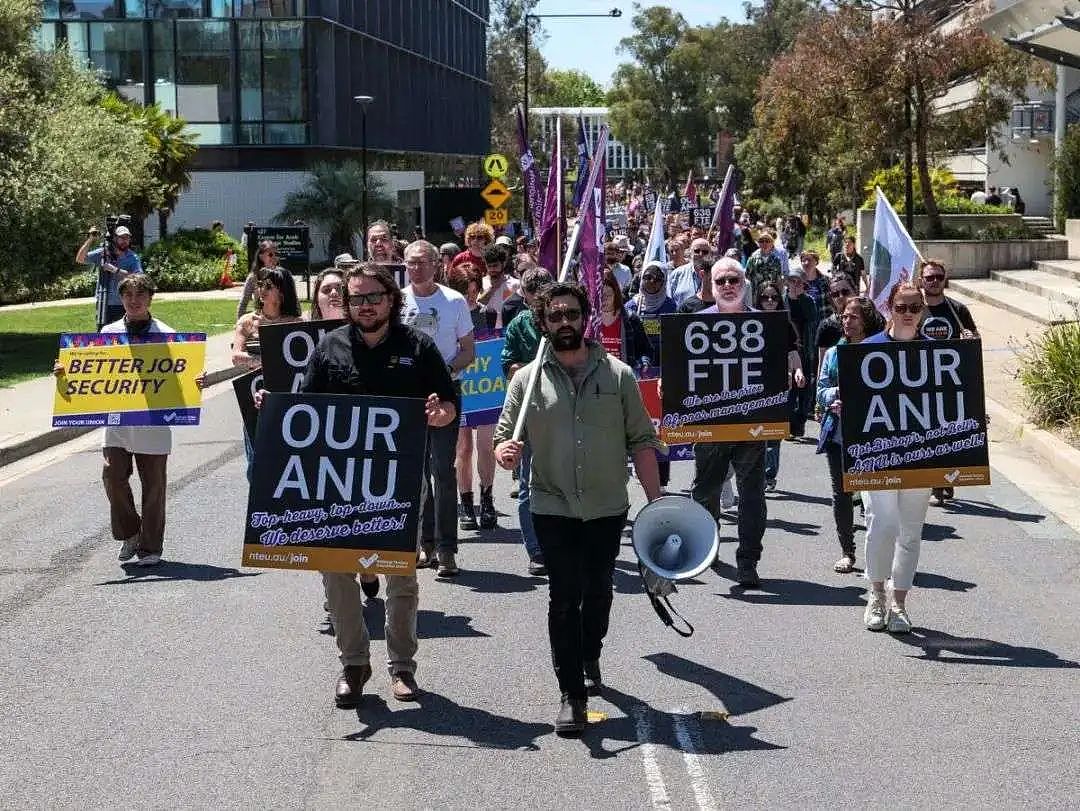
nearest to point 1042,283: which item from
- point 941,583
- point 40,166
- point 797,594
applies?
point 40,166

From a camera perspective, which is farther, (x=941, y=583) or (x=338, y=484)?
(x=941, y=583)

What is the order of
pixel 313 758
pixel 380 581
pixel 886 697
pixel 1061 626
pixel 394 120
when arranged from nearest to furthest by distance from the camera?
pixel 313 758
pixel 886 697
pixel 1061 626
pixel 380 581
pixel 394 120

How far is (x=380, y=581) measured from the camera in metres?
9.41

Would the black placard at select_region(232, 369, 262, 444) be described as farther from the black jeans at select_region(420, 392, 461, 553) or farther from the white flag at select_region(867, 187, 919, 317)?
the white flag at select_region(867, 187, 919, 317)

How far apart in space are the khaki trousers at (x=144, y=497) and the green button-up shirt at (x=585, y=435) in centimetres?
398

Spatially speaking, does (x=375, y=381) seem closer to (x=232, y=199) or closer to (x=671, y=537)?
(x=671, y=537)

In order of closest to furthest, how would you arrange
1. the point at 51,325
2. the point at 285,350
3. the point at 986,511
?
1. the point at 285,350
2. the point at 986,511
3. the point at 51,325

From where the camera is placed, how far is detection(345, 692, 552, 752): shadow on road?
21.5ft

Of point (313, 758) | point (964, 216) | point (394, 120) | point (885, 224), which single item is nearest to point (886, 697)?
point (313, 758)

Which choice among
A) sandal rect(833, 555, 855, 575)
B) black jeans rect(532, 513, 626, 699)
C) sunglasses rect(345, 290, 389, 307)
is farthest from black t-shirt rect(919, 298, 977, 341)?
sunglasses rect(345, 290, 389, 307)

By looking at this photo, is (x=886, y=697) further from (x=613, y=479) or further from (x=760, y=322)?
(x=760, y=322)

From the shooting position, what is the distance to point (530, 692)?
283 inches

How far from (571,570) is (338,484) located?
106 cm

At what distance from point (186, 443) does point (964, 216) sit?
95.8ft
